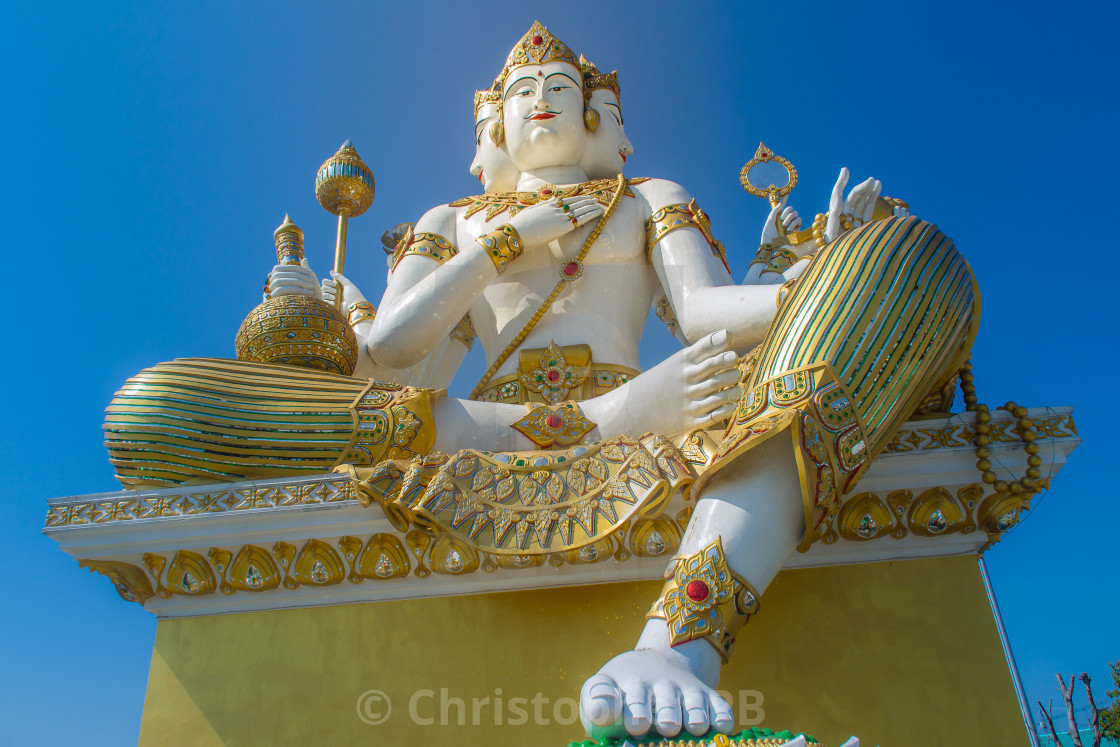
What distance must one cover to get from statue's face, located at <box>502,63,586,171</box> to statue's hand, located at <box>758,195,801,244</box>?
88cm

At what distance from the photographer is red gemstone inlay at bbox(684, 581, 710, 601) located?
1.98 meters

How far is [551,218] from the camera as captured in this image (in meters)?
3.47

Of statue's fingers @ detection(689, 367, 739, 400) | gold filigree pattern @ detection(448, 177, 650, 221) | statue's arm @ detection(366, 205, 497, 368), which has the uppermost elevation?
gold filigree pattern @ detection(448, 177, 650, 221)

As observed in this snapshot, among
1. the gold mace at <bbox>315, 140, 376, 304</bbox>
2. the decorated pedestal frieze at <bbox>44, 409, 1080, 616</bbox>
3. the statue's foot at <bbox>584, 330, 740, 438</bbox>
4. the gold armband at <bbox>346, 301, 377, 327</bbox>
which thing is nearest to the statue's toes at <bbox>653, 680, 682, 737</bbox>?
the decorated pedestal frieze at <bbox>44, 409, 1080, 616</bbox>

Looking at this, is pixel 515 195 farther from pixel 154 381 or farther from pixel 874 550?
pixel 874 550

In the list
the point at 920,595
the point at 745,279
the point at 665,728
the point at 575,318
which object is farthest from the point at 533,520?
the point at 745,279

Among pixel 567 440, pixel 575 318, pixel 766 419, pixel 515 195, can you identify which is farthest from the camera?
pixel 515 195

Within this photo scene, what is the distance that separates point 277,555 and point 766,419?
1457 millimetres

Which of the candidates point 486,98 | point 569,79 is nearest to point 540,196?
point 569,79

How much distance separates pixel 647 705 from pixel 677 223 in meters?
2.26

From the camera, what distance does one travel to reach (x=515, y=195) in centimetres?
380

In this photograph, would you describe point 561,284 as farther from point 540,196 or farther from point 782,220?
point 782,220

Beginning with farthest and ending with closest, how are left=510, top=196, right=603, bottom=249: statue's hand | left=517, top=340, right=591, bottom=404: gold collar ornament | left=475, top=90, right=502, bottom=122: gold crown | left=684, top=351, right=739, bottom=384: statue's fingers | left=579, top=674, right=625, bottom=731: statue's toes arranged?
left=475, top=90, right=502, bottom=122: gold crown
left=510, top=196, right=603, bottom=249: statue's hand
left=517, top=340, right=591, bottom=404: gold collar ornament
left=684, top=351, right=739, bottom=384: statue's fingers
left=579, top=674, right=625, bottom=731: statue's toes

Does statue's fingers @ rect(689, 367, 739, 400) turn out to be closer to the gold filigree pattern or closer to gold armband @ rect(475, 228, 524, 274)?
gold armband @ rect(475, 228, 524, 274)
